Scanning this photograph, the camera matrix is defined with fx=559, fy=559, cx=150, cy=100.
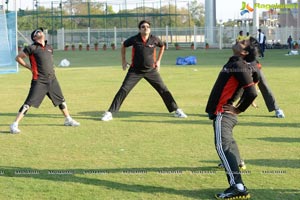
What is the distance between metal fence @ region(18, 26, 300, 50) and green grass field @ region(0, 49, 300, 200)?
38.8 meters

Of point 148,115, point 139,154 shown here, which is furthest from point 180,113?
point 139,154

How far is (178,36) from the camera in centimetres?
5741

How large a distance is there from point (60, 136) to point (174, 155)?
7.71 ft

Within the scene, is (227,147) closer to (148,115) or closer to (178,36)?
(148,115)

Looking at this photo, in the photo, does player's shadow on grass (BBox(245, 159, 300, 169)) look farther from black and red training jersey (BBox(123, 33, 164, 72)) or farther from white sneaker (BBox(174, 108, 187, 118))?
black and red training jersey (BBox(123, 33, 164, 72))

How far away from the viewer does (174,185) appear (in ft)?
20.4

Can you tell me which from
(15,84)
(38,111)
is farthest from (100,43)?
(38,111)

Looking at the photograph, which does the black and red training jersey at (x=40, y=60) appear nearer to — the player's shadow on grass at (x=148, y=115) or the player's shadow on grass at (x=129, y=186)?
the player's shadow on grass at (x=148, y=115)

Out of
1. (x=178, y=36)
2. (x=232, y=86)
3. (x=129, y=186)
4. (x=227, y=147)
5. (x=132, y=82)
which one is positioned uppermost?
(x=178, y=36)

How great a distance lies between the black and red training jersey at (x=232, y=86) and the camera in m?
5.70

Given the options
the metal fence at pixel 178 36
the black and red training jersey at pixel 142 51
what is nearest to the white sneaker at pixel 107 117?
the black and red training jersey at pixel 142 51

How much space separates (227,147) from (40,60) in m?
4.79

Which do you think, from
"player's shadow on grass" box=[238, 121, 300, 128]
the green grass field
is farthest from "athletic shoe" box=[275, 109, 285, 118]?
"player's shadow on grass" box=[238, 121, 300, 128]

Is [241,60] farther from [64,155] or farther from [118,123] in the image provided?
[118,123]
